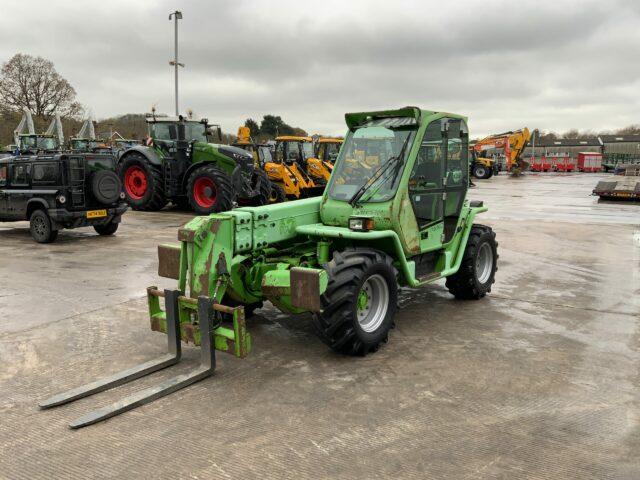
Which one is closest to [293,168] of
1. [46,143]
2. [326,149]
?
[326,149]

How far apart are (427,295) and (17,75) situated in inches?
1823

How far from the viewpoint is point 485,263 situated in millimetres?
7230

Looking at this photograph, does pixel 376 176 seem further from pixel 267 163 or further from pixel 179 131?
pixel 267 163

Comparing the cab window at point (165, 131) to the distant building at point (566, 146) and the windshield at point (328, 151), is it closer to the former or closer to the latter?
the windshield at point (328, 151)

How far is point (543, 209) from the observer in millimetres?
18266

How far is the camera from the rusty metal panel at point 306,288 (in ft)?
14.6

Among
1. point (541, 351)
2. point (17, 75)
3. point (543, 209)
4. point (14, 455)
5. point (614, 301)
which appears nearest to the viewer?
point (14, 455)

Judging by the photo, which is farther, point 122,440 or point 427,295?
point 427,295

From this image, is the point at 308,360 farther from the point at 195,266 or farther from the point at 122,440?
the point at 122,440

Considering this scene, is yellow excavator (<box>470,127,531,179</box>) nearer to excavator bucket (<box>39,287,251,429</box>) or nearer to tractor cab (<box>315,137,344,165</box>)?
tractor cab (<box>315,137,344,165</box>)

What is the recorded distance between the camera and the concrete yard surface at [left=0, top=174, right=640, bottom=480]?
3312 mm

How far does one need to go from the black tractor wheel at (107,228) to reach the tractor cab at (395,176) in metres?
7.78

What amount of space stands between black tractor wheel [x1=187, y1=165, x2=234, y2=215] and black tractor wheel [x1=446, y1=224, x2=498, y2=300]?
844 cm

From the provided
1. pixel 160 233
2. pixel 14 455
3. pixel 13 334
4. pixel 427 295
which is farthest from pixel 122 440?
pixel 160 233
